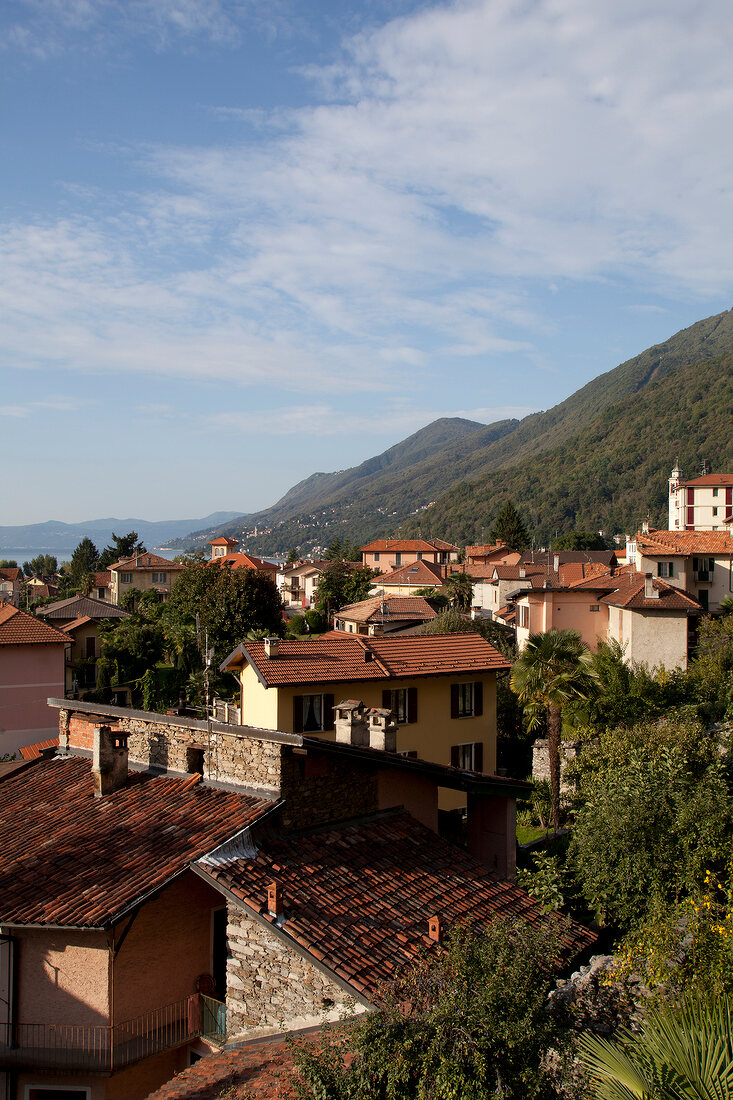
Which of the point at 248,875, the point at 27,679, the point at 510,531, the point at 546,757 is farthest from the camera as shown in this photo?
the point at 510,531

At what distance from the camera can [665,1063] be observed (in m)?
6.31

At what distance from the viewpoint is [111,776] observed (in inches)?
546

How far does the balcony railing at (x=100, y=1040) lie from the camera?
33.8ft

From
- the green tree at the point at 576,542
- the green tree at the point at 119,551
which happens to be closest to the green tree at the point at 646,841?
the green tree at the point at 576,542

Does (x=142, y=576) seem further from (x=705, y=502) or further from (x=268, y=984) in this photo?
(x=268, y=984)

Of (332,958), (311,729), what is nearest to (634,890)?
(332,958)

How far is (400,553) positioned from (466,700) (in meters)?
83.0

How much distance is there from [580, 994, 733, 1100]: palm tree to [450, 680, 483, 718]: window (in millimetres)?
21710

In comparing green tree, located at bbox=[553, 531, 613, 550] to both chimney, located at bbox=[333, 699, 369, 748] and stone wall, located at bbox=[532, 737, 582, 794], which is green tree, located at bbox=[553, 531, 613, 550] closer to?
stone wall, located at bbox=[532, 737, 582, 794]

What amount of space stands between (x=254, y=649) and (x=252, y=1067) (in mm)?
18381

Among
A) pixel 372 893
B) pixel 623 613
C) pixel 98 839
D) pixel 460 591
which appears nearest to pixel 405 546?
pixel 460 591

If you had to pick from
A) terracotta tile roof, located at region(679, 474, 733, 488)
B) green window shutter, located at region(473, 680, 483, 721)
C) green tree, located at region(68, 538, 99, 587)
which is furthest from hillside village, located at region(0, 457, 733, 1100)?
green tree, located at region(68, 538, 99, 587)

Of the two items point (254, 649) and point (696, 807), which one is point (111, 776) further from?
point (254, 649)

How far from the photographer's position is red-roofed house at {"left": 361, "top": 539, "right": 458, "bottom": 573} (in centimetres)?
11044
